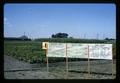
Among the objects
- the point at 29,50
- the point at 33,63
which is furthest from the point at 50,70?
the point at 29,50

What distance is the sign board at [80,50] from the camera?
3783 millimetres

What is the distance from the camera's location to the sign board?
12.4 feet

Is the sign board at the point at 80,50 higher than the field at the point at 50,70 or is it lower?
higher

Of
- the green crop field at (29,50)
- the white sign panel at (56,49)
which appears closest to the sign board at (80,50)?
the white sign panel at (56,49)

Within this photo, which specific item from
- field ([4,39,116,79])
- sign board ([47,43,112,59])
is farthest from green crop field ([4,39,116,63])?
sign board ([47,43,112,59])

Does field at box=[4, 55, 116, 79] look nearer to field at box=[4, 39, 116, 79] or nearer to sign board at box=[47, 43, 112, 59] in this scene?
field at box=[4, 39, 116, 79]

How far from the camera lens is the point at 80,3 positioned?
131 inches

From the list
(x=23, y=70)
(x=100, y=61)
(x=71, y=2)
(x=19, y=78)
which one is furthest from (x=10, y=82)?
(x=100, y=61)

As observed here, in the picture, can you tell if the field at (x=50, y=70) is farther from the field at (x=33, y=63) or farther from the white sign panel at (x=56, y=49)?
the white sign panel at (x=56, y=49)

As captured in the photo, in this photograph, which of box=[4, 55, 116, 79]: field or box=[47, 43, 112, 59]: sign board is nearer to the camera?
box=[4, 55, 116, 79]: field

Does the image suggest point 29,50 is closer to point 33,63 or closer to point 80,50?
point 33,63

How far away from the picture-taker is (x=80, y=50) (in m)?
3.91

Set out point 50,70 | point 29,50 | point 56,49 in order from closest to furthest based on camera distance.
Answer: point 29,50, point 56,49, point 50,70

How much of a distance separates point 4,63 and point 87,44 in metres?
1.11
